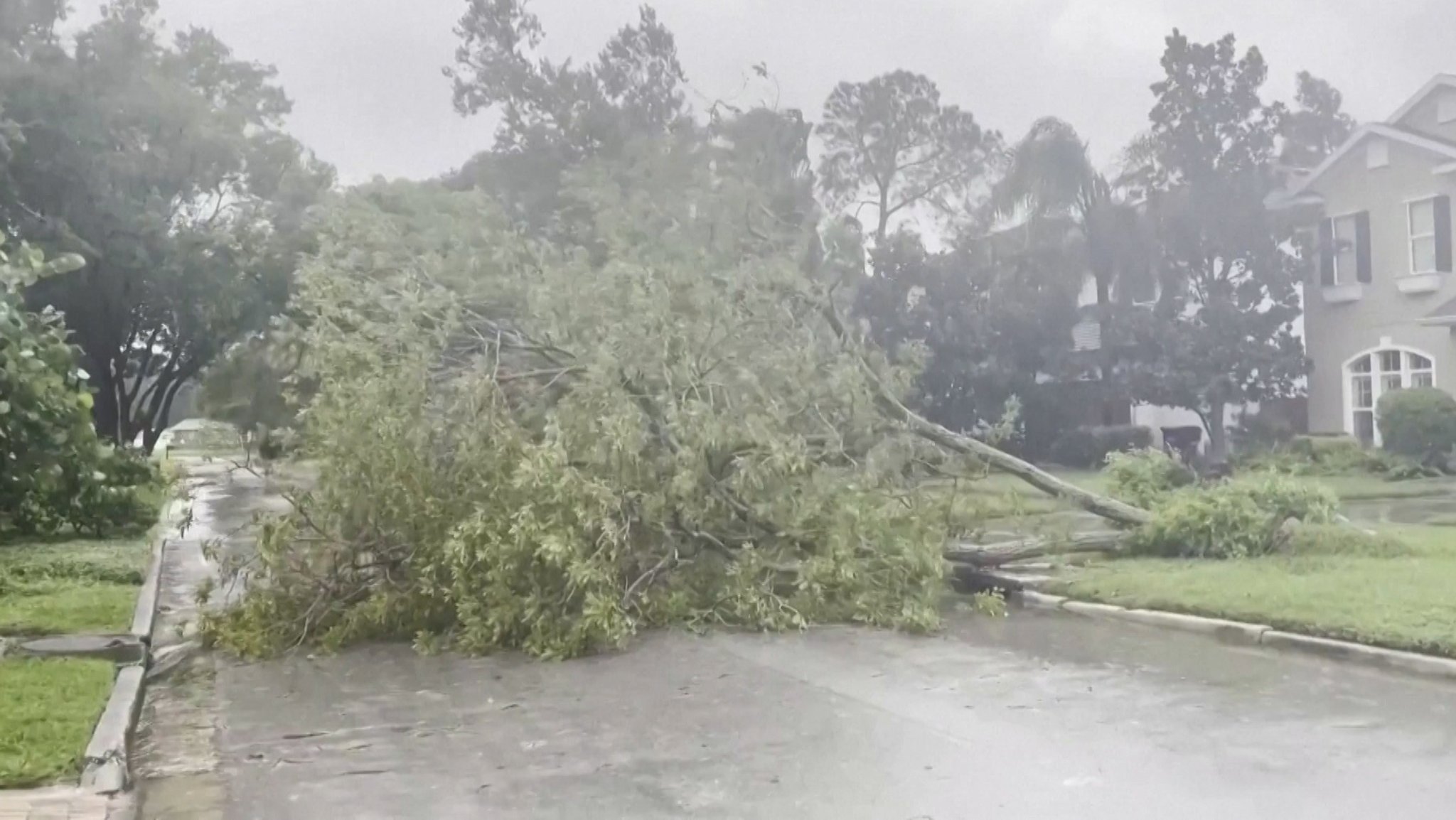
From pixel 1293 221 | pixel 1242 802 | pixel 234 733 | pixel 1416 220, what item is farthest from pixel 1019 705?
pixel 1293 221

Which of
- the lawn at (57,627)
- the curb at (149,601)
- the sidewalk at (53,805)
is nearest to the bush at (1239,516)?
the curb at (149,601)

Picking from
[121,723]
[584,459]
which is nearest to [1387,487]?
[584,459]

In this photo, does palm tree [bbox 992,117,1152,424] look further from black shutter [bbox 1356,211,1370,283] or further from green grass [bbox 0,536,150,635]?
green grass [bbox 0,536,150,635]

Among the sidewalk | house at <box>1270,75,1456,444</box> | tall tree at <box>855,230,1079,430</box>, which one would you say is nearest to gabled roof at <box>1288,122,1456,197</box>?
house at <box>1270,75,1456,444</box>

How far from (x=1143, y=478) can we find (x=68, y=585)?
26.7ft

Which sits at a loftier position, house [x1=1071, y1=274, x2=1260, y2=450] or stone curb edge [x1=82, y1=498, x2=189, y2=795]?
house [x1=1071, y1=274, x2=1260, y2=450]

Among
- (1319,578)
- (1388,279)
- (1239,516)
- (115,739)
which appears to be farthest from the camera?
(1388,279)

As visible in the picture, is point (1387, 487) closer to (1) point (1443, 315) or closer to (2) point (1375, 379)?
(2) point (1375, 379)

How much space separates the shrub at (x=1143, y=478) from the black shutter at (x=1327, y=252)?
6.41 ft

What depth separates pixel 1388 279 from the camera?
35.3ft

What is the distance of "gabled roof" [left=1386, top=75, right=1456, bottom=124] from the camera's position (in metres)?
10.4

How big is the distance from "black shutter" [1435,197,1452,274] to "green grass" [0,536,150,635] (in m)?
9.58

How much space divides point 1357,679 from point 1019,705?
1635 mm

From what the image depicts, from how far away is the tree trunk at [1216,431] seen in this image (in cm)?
1159
